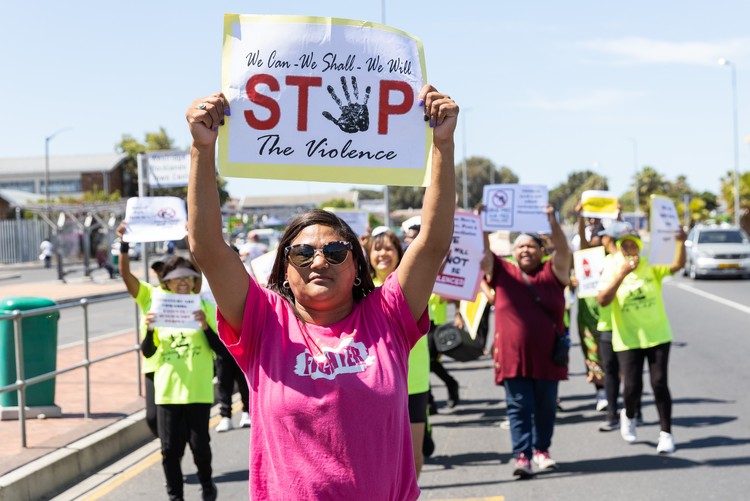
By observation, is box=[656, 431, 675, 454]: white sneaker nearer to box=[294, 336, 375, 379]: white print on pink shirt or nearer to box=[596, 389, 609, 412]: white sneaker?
box=[596, 389, 609, 412]: white sneaker

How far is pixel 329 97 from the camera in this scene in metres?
3.36

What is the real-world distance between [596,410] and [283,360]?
728cm

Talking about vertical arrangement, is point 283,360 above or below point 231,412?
above

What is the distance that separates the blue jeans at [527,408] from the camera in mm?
6887

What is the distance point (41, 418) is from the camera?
28.3ft

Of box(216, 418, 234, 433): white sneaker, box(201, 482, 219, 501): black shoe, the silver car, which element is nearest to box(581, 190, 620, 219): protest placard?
box(216, 418, 234, 433): white sneaker

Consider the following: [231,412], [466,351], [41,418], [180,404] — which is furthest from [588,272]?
[41,418]

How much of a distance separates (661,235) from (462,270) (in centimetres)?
181

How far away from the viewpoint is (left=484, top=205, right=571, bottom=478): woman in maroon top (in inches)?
271

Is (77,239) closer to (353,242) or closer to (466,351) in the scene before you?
(466,351)

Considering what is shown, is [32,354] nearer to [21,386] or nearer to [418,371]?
[21,386]

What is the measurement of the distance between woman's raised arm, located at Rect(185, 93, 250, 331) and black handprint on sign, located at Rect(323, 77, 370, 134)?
1.98 ft

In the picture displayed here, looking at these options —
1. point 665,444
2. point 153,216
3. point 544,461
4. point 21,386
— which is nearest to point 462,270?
point 544,461

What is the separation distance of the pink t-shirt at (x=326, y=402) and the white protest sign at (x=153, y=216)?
4.78m
